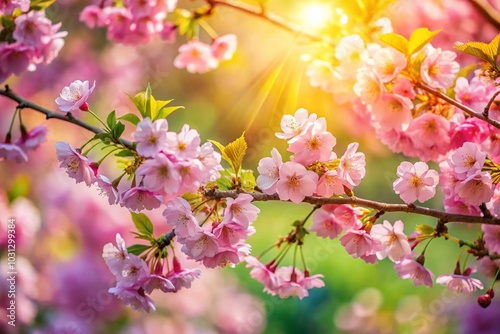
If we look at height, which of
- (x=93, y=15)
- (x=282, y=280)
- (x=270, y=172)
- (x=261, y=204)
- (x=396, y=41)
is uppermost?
(x=396, y=41)

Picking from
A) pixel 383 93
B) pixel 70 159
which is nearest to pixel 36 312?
pixel 70 159

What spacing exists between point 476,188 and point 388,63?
214 mm

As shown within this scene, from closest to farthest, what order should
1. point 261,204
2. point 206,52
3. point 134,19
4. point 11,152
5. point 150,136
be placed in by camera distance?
1. point 150,136
2. point 11,152
3. point 134,19
4. point 206,52
5. point 261,204

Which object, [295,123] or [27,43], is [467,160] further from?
[27,43]

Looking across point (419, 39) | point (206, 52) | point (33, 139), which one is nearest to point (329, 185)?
point (419, 39)

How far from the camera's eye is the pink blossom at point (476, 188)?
2.36 feet

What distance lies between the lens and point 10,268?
1.54 metres

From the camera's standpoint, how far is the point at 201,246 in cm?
73

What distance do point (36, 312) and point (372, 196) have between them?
1.33 m

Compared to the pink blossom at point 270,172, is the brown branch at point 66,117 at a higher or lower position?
lower

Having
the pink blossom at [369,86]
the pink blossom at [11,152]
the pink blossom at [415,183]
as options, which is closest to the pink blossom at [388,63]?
the pink blossom at [369,86]

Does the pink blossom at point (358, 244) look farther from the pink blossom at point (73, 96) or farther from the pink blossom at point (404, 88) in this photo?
the pink blossom at point (73, 96)

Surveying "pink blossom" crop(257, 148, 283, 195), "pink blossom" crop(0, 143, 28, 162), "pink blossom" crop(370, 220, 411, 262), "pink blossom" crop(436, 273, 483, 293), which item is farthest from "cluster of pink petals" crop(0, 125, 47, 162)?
"pink blossom" crop(436, 273, 483, 293)

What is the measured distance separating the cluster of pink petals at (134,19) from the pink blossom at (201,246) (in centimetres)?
56
